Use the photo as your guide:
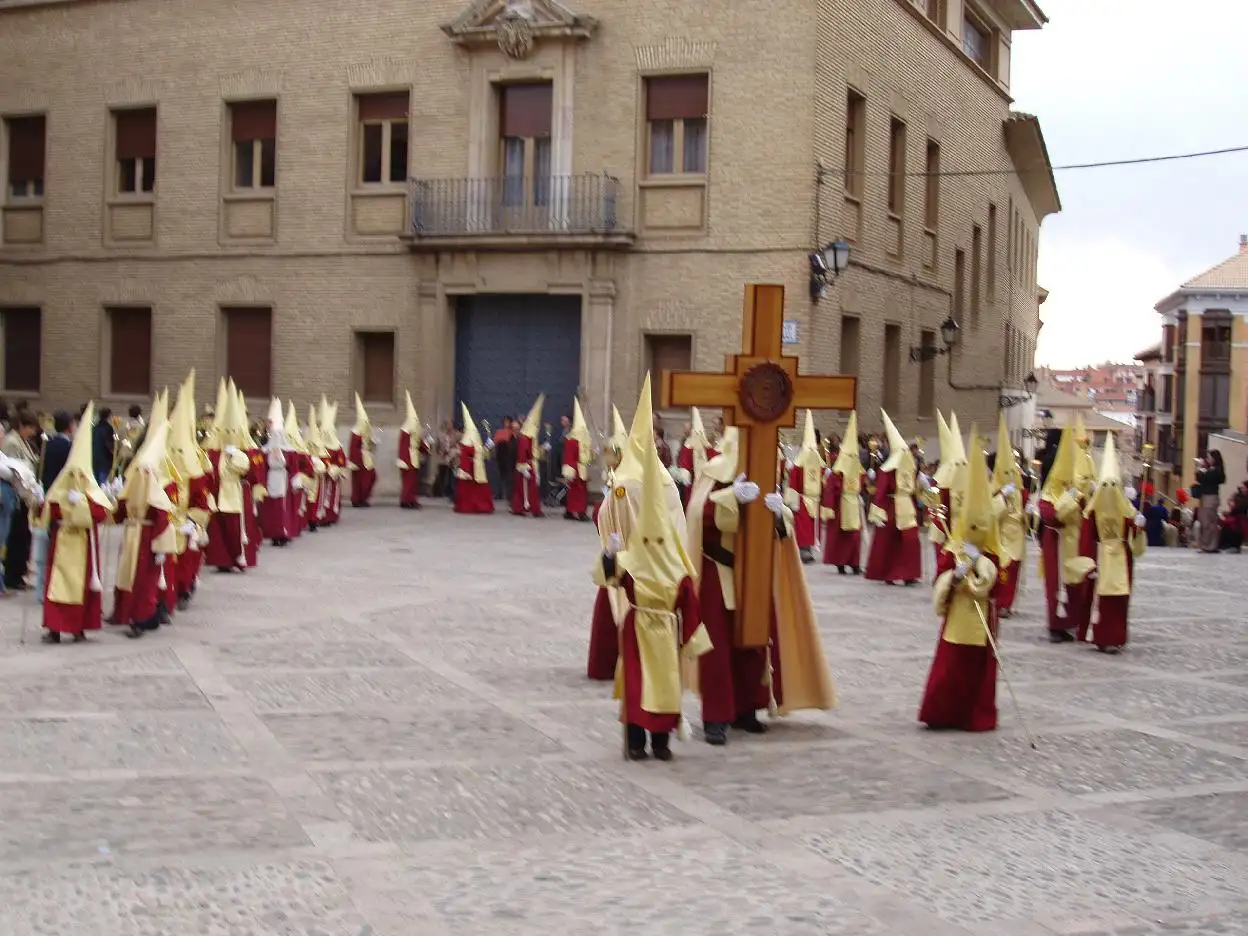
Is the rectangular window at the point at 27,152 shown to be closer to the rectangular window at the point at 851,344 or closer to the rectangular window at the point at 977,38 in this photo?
the rectangular window at the point at 851,344

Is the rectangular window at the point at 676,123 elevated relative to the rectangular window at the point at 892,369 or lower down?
elevated

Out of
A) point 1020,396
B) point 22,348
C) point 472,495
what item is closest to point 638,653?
point 472,495

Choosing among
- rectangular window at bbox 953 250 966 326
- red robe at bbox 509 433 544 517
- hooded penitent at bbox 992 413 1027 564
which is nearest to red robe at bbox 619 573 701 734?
hooded penitent at bbox 992 413 1027 564

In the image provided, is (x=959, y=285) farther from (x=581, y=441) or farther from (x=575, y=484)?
(x=575, y=484)

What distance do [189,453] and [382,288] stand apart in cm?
1527

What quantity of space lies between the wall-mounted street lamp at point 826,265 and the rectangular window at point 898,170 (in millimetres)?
4565

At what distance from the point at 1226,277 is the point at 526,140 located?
52761 millimetres

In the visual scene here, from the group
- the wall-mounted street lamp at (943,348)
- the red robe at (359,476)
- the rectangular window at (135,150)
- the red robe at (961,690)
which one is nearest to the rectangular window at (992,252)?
the wall-mounted street lamp at (943,348)

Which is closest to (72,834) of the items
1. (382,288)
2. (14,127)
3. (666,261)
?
(666,261)

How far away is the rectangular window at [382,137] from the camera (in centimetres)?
Result: 2905

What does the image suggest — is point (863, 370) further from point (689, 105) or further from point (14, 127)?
point (14, 127)

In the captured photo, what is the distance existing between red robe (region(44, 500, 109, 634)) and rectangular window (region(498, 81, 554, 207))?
648 inches

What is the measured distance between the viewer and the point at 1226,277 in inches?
2854

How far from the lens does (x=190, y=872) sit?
6.18 metres
